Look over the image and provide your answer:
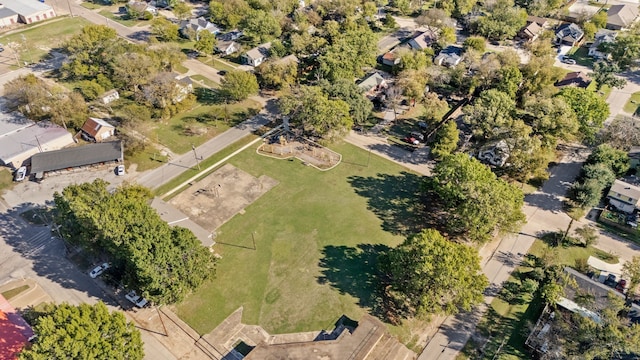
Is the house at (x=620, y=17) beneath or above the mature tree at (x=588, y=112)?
above

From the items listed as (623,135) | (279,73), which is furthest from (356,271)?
(623,135)

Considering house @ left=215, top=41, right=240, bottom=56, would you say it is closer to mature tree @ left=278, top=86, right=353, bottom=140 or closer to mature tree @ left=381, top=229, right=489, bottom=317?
mature tree @ left=278, top=86, right=353, bottom=140

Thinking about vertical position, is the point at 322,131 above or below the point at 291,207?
above

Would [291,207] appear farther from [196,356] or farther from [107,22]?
[107,22]

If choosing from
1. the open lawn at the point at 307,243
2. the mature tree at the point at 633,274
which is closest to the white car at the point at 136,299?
the open lawn at the point at 307,243

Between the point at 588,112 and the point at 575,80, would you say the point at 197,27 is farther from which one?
the point at 588,112

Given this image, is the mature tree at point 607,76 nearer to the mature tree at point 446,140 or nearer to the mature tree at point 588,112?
the mature tree at point 588,112

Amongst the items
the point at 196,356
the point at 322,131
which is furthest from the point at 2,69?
the point at 196,356
